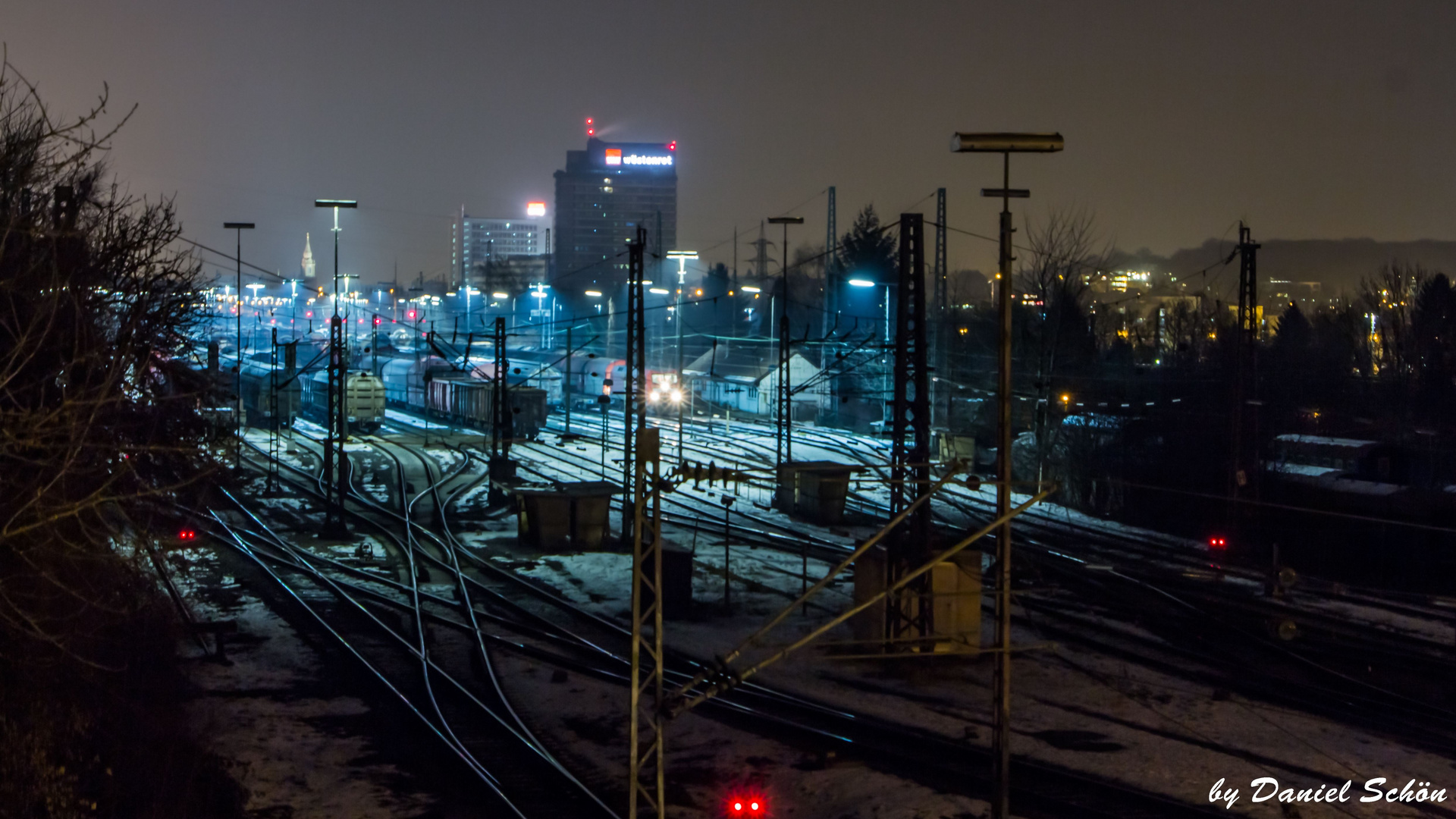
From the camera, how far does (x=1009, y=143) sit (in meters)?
7.34

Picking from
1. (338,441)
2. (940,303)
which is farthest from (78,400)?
(940,303)

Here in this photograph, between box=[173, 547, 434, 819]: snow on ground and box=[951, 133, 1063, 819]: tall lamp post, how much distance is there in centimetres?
456

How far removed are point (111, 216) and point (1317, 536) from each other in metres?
21.5

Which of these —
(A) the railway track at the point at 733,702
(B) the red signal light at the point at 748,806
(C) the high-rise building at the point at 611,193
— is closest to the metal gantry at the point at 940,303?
(A) the railway track at the point at 733,702

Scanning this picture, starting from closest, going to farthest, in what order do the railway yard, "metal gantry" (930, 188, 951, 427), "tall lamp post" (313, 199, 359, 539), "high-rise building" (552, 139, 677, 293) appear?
the railway yard < "tall lamp post" (313, 199, 359, 539) < "metal gantry" (930, 188, 951, 427) < "high-rise building" (552, 139, 677, 293)

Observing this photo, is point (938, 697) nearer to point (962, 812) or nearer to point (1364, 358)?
point (962, 812)

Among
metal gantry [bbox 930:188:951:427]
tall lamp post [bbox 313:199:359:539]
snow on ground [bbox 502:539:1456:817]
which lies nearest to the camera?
snow on ground [bbox 502:539:1456:817]

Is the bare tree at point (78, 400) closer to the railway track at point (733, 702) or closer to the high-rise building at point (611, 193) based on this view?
the railway track at point (733, 702)

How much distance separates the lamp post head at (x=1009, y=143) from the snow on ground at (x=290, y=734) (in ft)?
21.5

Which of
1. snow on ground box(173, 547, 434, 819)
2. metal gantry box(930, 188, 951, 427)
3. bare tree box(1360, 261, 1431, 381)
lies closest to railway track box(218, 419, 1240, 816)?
snow on ground box(173, 547, 434, 819)

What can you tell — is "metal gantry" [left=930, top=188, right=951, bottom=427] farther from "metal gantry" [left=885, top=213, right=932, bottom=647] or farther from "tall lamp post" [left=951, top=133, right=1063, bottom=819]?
"tall lamp post" [left=951, top=133, right=1063, bottom=819]

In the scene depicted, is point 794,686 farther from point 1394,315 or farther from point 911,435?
point 1394,315

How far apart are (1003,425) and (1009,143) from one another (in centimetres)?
187

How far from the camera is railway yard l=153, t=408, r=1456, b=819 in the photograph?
9.43m
